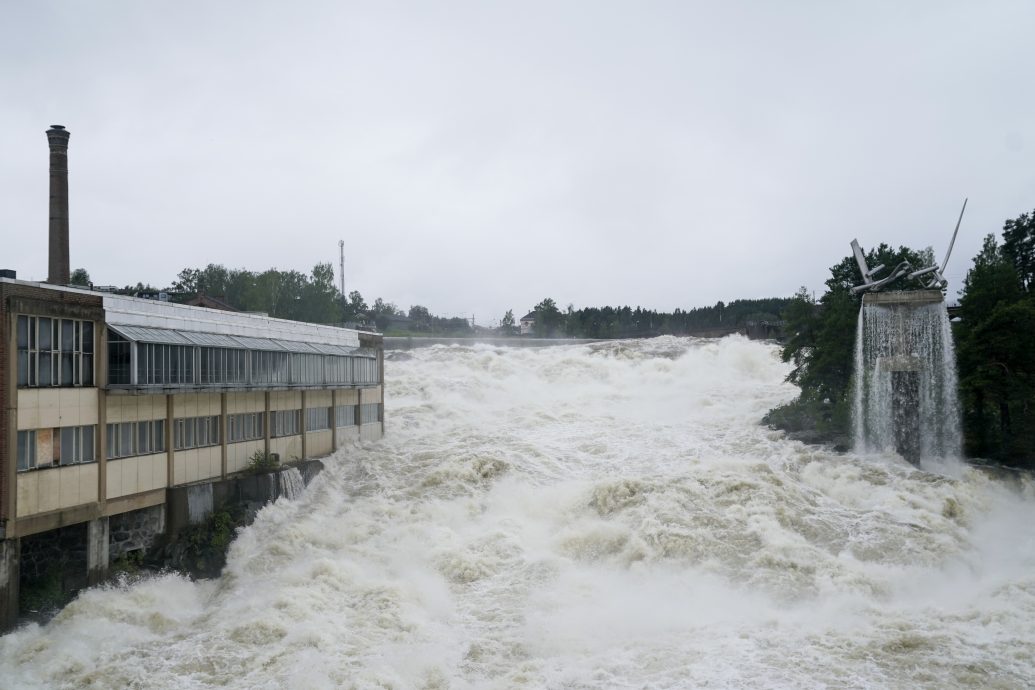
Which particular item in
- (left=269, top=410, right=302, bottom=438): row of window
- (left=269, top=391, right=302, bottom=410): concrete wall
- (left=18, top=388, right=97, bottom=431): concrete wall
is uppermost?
(left=18, top=388, right=97, bottom=431): concrete wall

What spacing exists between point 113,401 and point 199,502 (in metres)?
3.81

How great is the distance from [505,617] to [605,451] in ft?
43.4

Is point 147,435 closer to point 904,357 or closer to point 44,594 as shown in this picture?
point 44,594

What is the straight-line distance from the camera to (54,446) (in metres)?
16.0

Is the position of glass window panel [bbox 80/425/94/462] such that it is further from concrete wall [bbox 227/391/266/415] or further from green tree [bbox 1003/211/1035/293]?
green tree [bbox 1003/211/1035/293]

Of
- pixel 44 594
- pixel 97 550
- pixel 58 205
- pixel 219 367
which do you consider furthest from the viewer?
pixel 58 205

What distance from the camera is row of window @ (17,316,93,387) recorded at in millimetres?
15516

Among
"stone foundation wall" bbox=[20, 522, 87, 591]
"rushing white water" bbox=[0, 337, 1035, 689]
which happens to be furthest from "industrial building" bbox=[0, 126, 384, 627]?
"rushing white water" bbox=[0, 337, 1035, 689]

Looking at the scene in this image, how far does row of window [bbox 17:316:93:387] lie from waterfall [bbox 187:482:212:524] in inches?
164

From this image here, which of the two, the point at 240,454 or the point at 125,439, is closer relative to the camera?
the point at 125,439

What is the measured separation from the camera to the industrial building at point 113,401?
15.3m

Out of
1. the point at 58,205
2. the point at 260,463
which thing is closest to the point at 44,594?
the point at 260,463

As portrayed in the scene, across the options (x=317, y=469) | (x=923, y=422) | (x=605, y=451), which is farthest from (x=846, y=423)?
(x=317, y=469)

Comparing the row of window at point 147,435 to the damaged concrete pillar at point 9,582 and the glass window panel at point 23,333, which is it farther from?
the glass window panel at point 23,333
